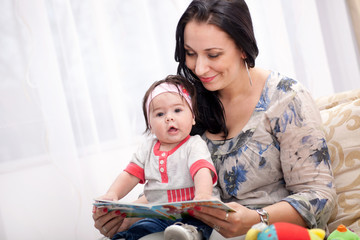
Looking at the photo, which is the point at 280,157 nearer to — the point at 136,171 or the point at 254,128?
the point at 254,128

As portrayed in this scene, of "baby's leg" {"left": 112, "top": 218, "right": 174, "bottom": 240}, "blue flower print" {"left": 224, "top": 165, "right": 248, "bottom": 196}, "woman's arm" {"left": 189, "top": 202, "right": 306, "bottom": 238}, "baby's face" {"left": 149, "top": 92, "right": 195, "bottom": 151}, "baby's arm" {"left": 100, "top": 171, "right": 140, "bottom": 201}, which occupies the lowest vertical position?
"baby's leg" {"left": 112, "top": 218, "right": 174, "bottom": 240}

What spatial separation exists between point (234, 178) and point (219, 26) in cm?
57

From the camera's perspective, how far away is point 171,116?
1.53 metres

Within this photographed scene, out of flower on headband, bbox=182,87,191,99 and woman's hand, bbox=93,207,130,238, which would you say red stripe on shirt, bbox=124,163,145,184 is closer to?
woman's hand, bbox=93,207,130,238

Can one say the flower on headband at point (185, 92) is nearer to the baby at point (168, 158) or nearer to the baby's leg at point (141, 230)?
the baby at point (168, 158)

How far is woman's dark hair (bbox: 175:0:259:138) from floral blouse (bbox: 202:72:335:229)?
0.11m

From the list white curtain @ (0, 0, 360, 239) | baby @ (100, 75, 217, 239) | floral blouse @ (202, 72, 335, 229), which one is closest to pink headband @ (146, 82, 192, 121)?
baby @ (100, 75, 217, 239)

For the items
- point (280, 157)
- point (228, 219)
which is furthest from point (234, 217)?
point (280, 157)

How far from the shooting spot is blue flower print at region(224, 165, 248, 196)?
5.06 feet

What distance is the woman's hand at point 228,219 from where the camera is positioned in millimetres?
1243

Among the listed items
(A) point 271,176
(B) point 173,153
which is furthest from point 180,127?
(A) point 271,176

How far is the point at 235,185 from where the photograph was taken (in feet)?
5.10

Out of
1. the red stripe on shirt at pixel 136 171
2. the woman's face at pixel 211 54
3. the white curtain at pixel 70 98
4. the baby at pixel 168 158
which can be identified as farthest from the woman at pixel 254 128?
the white curtain at pixel 70 98

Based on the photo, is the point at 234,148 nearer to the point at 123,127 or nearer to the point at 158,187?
the point at 158,187
